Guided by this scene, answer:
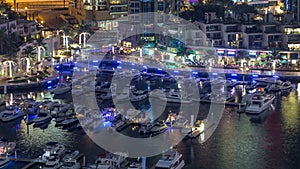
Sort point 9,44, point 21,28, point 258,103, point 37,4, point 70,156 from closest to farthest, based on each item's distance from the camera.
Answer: point 70,156 < point 258,103 < point 9,44 < point 21,28 < point 37,4

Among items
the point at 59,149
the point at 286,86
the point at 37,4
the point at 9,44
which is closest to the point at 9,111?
the point at 59,149

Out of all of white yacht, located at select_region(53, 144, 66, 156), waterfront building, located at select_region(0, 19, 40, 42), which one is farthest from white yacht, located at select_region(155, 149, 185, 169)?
waterfront building, located at select_region(0, 19, 40, 42)

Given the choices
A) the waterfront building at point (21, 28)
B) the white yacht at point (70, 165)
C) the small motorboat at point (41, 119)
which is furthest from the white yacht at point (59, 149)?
the waterfront building at point (21, 28)

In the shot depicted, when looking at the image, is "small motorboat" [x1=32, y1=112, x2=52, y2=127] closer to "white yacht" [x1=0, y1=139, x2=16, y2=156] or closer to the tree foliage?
"white yacht" [x1=0, y1=139, x2=16, y2=156]

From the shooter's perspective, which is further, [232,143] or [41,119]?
[41,119]

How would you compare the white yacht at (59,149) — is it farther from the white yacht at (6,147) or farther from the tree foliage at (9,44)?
the tree foliage at (9,44)

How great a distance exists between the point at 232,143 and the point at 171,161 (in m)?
2.13

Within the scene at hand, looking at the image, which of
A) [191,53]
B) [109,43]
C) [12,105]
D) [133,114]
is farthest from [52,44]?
[133,114]

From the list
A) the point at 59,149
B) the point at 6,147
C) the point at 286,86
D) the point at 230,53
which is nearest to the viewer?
the point at 59,149

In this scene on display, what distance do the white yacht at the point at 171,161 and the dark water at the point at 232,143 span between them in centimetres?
20

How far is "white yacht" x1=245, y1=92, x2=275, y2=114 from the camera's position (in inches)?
615

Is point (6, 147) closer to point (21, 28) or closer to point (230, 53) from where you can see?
point (230, 53)

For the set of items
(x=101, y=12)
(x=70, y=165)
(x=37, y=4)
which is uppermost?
(x=37, y=4)

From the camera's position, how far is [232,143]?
13.1 metres
